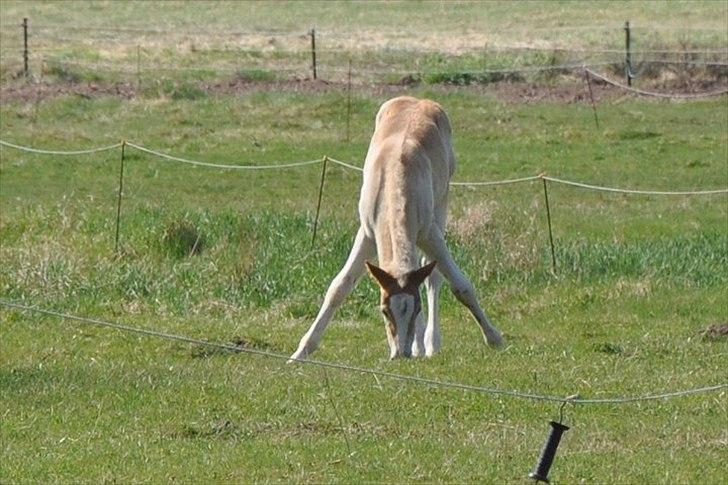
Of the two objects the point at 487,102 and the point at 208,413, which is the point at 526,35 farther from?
the point at 208,413

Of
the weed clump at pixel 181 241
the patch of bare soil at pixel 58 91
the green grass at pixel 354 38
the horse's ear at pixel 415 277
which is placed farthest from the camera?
the green grass at pixel 354 38

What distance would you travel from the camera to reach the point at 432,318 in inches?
547

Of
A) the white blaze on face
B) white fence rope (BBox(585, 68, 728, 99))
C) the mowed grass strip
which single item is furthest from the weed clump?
white fence rope (BBox(585, 68, 728, 99))

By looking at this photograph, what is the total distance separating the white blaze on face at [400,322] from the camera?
39.7 ft

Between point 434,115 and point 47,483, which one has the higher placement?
point 434,115

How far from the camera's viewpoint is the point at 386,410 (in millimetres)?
10664

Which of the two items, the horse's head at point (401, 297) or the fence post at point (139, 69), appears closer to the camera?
the horse's head at point (401, 297)

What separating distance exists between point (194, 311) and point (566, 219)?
8.61 metres

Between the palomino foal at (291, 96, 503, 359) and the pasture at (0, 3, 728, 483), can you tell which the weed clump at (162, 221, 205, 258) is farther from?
the palomino foal at (291, 96, 503, 359)

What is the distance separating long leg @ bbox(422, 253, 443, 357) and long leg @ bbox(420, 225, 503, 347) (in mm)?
200

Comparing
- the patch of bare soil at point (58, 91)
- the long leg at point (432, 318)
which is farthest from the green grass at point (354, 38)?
the long leg at point (432, 318)

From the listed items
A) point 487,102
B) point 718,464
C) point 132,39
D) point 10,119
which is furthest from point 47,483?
point 132,39

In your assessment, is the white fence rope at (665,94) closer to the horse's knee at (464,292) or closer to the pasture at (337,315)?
the pasture at (337,315)

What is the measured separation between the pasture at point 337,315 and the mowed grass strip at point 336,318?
1.4 inches
